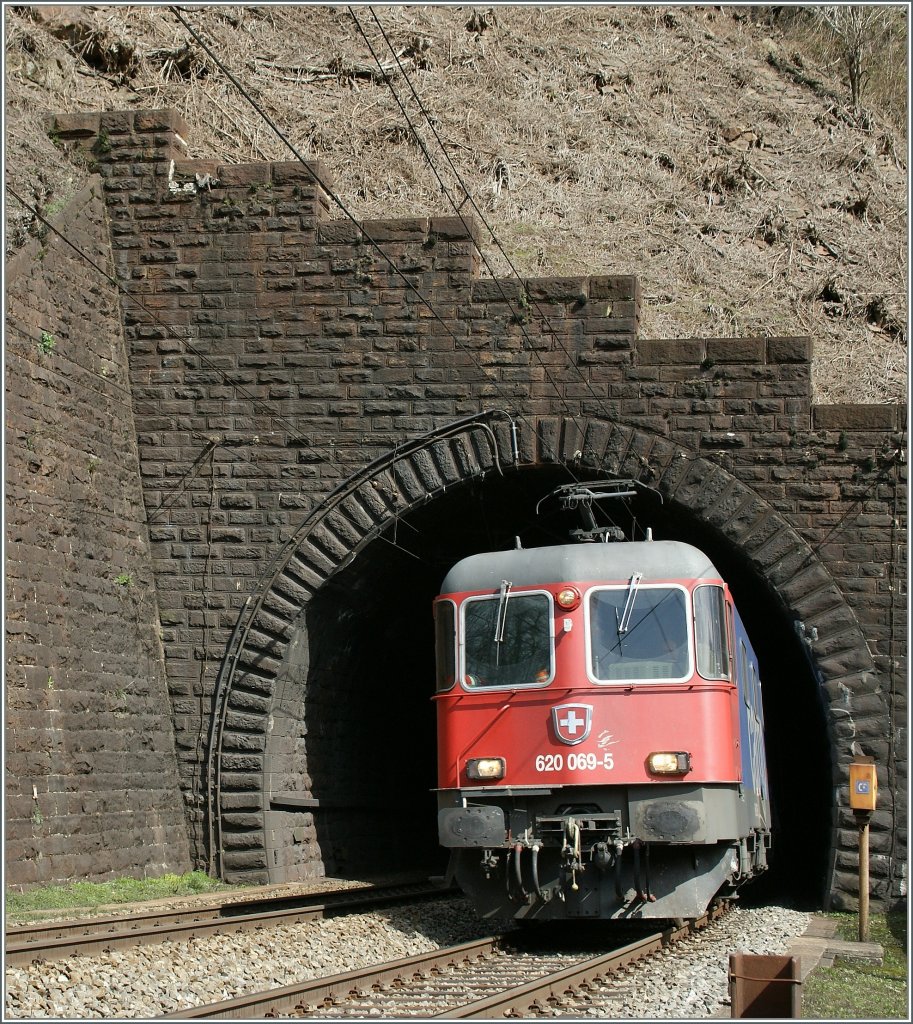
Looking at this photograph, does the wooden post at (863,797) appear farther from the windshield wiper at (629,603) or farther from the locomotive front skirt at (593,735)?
the windshield wiper at (629,603)

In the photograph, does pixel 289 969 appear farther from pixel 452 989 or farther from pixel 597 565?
pixel 597 565

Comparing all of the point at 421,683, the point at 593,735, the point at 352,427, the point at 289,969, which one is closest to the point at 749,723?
the point at 593,735

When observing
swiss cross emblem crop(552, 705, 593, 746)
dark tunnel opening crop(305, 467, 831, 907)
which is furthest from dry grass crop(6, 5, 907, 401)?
swiss cross emblem crop(552, 705, 593, 746)

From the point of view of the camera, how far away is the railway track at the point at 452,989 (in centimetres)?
748

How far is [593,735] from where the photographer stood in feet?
34.8

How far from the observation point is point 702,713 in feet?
34.6

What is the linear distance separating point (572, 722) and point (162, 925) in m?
3.56

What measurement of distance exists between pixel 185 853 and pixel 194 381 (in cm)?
528

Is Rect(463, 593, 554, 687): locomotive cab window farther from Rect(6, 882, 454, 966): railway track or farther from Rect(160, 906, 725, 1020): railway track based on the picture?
Rect(6, 882, 454, 966): railway track

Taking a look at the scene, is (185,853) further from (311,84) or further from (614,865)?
(311,84)

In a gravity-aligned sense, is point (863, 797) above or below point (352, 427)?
below

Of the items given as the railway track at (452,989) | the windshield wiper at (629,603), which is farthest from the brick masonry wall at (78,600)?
the windshield wiper at (629,603)

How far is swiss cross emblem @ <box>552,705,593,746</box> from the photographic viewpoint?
1062 centimetres

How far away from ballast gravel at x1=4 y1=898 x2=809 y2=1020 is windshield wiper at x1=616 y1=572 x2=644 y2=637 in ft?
8.49
